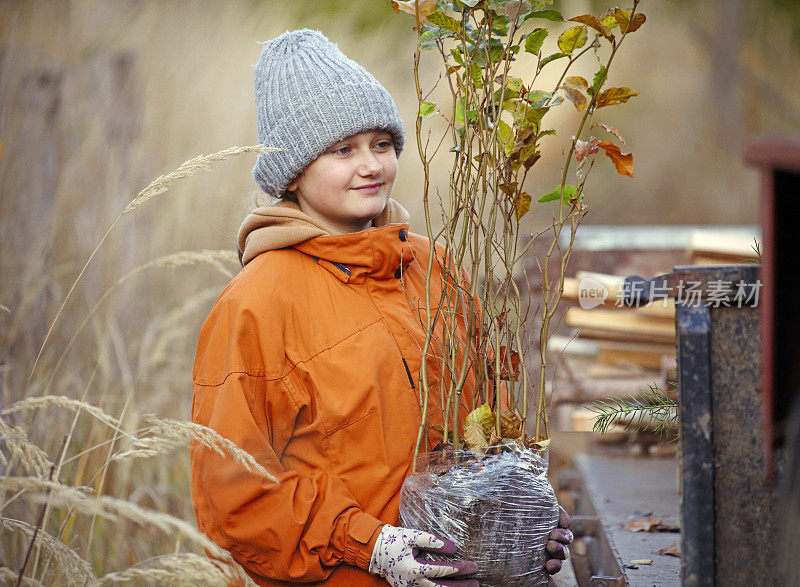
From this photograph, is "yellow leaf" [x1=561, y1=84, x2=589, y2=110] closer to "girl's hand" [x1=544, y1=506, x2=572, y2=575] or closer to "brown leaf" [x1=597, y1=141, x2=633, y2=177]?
"brown leaf" [x1=597, y1=141, x2=633, y2=177]

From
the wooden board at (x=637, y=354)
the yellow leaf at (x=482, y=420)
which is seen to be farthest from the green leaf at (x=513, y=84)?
the wooden board at (x=637, y=354)

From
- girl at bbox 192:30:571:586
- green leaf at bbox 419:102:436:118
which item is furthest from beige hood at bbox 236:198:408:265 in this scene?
green leaf at bbox 419:102:436:118

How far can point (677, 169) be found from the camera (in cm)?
1166

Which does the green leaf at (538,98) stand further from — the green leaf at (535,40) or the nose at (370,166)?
the nose at (370,166)

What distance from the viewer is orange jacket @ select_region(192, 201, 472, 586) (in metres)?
1.84

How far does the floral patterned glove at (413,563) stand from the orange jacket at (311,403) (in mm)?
41

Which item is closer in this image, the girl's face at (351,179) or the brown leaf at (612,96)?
the brown leaf at (612,96)

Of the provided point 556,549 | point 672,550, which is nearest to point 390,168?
point 556,549

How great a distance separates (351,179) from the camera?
2.14 m

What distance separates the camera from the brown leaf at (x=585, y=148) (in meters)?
1.84

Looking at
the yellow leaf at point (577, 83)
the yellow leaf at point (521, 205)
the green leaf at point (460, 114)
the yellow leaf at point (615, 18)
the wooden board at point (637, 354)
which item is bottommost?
the wooden board at point (637, 354)

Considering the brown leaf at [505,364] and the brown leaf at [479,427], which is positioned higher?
the brown leaf at [505,364]

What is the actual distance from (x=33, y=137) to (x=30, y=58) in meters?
0.52

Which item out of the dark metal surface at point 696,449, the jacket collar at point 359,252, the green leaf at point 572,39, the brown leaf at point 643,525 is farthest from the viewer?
the brown leaf at point 643,525
